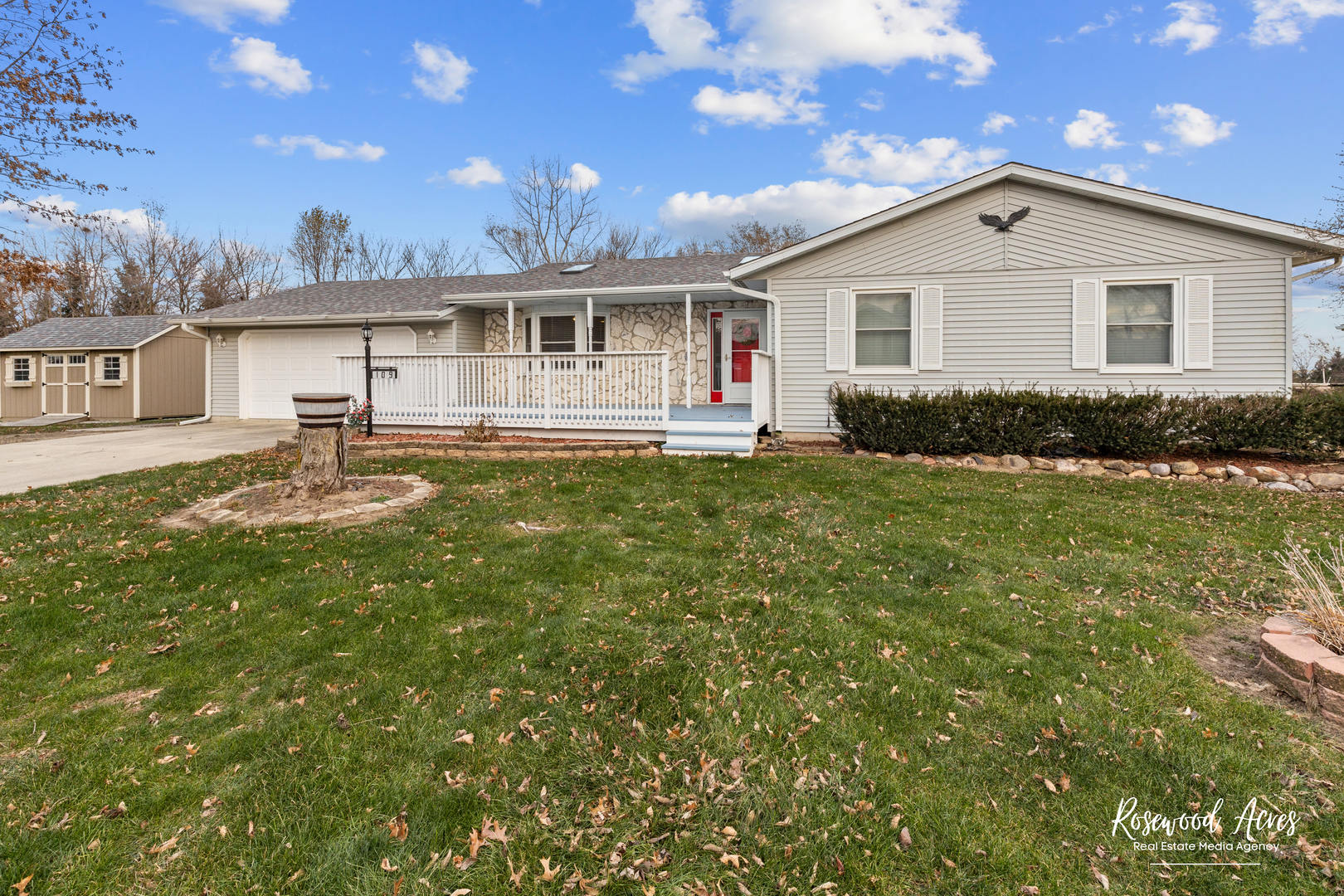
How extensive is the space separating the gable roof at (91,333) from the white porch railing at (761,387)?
681 inches

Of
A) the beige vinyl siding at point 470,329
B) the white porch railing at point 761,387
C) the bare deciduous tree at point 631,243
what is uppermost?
the bare deciduous tree at point 631,243

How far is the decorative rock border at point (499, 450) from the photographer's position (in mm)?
8875

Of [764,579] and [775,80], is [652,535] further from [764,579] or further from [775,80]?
[775,80]

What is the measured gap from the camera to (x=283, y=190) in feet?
79.8

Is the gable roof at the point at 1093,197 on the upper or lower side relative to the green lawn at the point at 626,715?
upper

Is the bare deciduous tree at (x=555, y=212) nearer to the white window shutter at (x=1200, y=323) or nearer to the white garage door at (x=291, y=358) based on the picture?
the white garage door at (x=291, y=358)

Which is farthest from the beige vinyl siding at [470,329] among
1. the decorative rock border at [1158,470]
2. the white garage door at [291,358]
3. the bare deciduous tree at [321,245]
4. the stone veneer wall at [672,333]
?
the bare deciduous tree at [321,245]

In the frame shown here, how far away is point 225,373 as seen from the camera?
15.0 meters

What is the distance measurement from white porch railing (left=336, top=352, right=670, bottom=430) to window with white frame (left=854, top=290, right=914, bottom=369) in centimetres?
321

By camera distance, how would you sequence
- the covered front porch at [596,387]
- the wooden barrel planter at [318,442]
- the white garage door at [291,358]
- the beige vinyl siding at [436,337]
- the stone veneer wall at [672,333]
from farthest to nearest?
the white garage door at [291,358]
the beige vinyl siding at [436,337]
the stone veneer wall at [672,333]
the covered front porch at [596,387]
the wooden barrel planter at [318,442]

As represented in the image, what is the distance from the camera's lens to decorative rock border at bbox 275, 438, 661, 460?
29.1 feet

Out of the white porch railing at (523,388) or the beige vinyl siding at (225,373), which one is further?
the beige vinyl siding at (225,373)

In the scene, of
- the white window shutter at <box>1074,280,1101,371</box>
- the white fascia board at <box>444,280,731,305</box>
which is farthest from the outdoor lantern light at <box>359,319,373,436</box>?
the white window shutter at <box>1074,280,1101,371</box>

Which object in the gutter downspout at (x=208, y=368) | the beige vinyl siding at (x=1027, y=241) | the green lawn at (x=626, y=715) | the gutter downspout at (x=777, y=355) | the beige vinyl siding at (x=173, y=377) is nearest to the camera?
the green lawn at (x=626, y=715)
